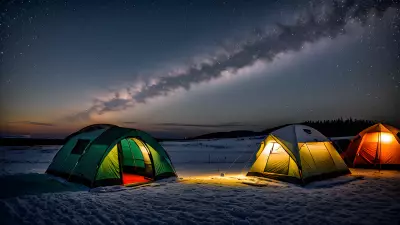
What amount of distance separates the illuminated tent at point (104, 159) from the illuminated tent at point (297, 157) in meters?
4.33

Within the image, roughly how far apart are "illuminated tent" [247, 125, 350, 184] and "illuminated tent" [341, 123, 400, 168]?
123 inches

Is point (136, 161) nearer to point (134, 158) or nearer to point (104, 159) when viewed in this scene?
point (134, 158)

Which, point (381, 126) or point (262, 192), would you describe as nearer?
point (262, 192)

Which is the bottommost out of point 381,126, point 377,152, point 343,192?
point 343,192

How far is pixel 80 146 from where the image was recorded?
11.3 meters

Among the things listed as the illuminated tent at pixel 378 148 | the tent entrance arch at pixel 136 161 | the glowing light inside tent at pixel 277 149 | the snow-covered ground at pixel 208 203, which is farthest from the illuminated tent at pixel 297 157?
the tent entrance arch at pixel 136 161

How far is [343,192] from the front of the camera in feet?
30.3

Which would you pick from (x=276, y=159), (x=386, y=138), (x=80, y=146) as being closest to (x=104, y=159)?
(x=80, y=146)

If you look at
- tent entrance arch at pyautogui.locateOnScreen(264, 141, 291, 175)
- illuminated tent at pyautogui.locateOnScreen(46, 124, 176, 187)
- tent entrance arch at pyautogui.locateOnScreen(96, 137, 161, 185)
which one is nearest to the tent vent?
illuminated tent at pyautogui.locateOnScreen(46, 124, 176, 187)

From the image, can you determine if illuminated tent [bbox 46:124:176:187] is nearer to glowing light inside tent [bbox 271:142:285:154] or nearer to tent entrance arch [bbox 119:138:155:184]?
tent entrance arch [bbox 119:138:155:184]

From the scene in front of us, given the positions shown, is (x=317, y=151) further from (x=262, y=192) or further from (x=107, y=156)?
(x=107, y=156)

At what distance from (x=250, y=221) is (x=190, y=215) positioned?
1448 mm

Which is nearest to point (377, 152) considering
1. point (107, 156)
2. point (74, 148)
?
point (107, 156)

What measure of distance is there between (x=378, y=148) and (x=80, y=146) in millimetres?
15439
